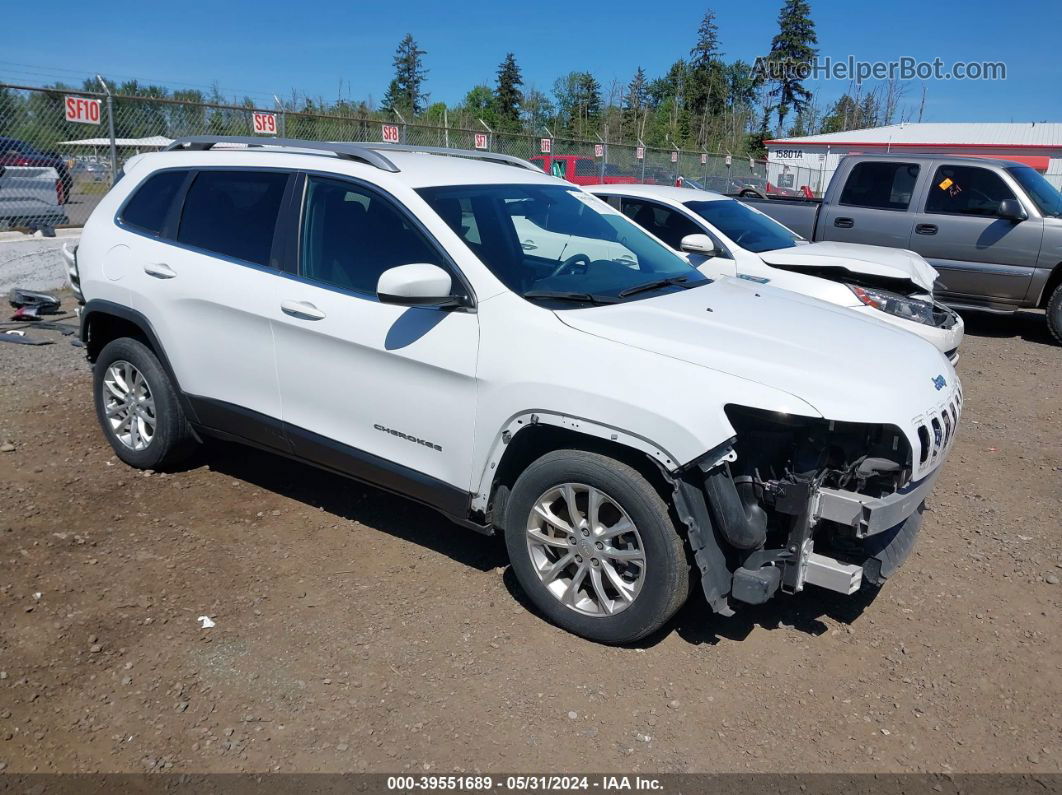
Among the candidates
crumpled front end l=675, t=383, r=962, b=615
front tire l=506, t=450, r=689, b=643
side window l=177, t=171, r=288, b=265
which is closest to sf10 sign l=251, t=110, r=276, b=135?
side window l=177, t=171, r=288, b=265

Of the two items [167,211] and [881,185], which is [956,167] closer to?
[881,185]

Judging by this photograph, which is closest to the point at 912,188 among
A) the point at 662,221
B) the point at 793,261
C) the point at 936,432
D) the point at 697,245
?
the point at 793,261

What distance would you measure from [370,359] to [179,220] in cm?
Answer: 165

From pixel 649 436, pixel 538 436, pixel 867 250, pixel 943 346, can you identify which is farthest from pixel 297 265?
pixel 867 250

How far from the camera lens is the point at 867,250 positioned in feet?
27.6

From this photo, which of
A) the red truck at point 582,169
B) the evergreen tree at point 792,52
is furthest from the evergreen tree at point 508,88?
the red truck at point 582,169

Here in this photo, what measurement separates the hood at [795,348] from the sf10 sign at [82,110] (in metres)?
9.28

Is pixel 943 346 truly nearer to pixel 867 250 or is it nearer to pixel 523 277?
pixel 867 250

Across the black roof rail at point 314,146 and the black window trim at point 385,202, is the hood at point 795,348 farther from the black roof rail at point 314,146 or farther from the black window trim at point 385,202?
the black roof rail at point 314,146

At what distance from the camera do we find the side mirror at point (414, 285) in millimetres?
3502

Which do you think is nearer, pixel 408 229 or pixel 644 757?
pixel 644 757

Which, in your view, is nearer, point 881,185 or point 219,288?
point 219,288

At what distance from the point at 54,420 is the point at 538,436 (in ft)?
13.4

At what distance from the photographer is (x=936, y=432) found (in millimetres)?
3475
